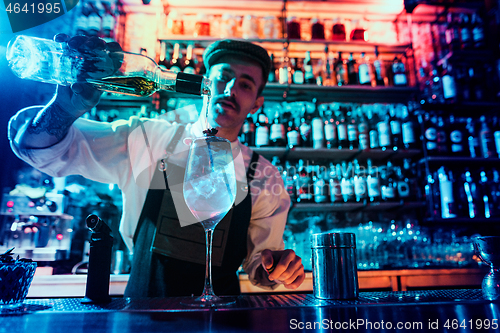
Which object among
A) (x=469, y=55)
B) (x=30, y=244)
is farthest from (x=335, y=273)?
(x=469, y=55)

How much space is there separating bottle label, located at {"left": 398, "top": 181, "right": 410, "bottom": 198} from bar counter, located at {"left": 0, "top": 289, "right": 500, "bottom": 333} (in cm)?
208

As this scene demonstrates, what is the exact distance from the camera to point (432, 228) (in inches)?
104

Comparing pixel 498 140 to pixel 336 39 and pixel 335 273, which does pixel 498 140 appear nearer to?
pixel 336 39

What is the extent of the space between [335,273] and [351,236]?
0.08m

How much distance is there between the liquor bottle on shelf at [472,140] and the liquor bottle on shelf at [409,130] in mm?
427

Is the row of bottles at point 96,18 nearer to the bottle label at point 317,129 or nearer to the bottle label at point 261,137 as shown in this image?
the bottle label at point 261,137

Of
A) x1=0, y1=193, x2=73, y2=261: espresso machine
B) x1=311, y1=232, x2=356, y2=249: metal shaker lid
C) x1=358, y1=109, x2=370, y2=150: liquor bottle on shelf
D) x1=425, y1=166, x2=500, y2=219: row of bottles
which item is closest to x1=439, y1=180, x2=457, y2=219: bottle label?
x1=425, y1=166, x2=500, y2=219: row of bottles

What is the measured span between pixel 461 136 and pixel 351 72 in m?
0.99

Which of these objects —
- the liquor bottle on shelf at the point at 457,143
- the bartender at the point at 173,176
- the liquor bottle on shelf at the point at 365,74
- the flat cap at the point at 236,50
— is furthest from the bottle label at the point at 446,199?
the flat cap at the point at 236,50

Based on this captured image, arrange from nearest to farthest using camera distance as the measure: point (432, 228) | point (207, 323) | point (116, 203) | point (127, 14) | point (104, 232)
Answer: point (207, 323)
point (104, 232)
point (116, 203)
point (432, 228)
point (127, 14)

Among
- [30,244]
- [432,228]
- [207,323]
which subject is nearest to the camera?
[207,323]

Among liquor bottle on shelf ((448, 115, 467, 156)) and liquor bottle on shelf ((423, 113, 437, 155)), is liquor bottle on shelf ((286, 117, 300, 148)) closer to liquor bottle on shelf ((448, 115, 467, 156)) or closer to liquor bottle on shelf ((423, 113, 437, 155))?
liquor bottle on shelf ((423, 113, 437, 155))

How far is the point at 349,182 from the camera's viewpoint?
95.4 inches

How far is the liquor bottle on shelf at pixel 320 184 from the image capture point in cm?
237
